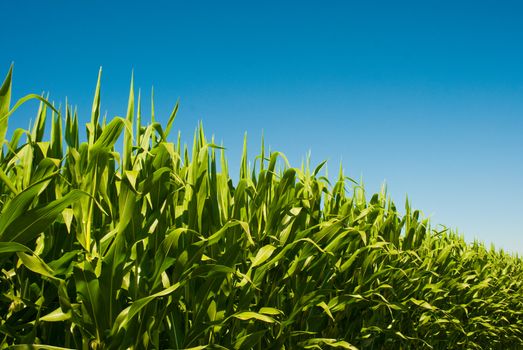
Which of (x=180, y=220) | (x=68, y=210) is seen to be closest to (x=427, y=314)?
(x=180, y=220)

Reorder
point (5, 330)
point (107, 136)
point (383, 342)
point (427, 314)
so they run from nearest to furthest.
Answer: point (5, 330), point (107, 136), point (383, 342), point (427, 314)

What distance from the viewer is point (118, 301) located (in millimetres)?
1264

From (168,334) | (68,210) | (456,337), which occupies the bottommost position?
(456,337)

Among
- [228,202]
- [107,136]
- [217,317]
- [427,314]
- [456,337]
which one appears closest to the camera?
[107,136]

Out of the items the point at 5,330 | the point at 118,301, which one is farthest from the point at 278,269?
the point at 5,330

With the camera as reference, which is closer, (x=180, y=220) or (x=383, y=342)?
(x=180, y=220)

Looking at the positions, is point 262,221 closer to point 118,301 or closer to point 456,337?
point 118,301

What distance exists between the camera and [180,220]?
151 centimetres

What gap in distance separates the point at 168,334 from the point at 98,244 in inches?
13.1

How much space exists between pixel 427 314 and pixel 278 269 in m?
1.76

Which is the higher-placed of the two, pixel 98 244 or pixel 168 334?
pixel 98 244

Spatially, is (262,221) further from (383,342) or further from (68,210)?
(383,342)

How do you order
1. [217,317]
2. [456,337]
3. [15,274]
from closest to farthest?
[15,274] → [217,317] → [456,337]

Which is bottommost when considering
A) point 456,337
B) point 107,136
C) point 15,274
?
point 456,337
